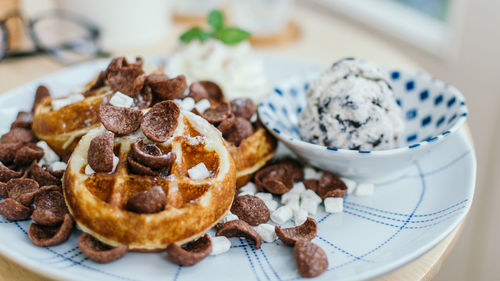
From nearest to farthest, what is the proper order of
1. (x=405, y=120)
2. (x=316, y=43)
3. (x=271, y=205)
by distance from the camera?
(x=271, y=205) → (x=405, y=120) → (x=316, y=43)

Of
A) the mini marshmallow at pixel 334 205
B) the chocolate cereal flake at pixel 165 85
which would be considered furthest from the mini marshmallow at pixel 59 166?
the mini marshmallow at pixel 334 205

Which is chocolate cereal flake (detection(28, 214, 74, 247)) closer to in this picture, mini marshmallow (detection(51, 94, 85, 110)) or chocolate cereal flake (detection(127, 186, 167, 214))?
chocolate cereal flake (detection(127, 186, 167, 214))

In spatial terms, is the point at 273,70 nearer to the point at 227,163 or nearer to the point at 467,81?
the point at 227,163

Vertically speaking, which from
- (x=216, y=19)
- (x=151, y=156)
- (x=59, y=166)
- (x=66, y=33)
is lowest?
(x=66, y=33)

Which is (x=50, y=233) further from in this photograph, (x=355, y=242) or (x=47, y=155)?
(x=355, y=242)

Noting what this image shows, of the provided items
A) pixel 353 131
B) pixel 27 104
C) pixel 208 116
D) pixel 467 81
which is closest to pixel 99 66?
pixel 27 104

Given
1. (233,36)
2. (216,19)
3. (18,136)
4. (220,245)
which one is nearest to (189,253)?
(220,245)

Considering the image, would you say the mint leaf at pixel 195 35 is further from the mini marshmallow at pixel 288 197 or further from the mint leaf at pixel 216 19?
the mini marshmallow at pixel 288 197
